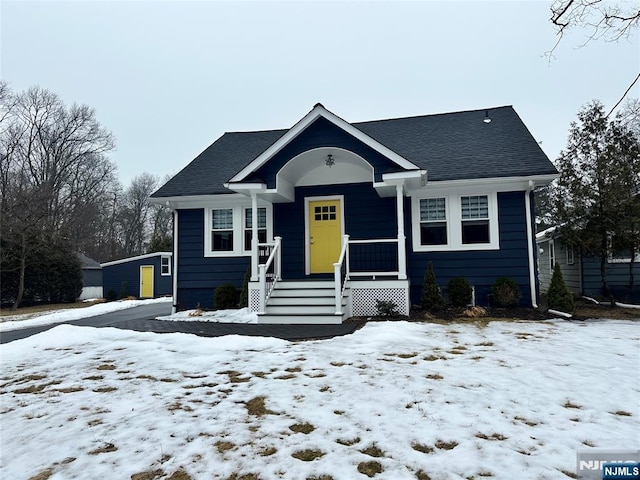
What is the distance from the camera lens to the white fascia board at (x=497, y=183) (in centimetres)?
844

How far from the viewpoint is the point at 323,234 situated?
9859 mm

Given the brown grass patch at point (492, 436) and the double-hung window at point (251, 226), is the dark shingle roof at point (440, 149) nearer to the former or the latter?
the double-hung window at point (251, 226)

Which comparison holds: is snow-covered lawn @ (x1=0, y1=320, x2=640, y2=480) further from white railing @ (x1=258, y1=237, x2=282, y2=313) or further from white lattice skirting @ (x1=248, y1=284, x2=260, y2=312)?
white lattice skirting @ (x1=248, y1=284, x2=260, y2=312)

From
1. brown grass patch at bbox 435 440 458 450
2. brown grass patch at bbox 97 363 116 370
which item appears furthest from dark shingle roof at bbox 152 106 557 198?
brown grass patch at bbox 435 440 458 450

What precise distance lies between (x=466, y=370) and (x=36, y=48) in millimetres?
27789

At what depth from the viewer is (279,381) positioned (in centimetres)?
400

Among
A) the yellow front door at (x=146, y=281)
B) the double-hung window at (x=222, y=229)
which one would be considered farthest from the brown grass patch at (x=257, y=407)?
the yellow front door at (x=146, y=281)

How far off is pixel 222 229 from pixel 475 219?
249 inches

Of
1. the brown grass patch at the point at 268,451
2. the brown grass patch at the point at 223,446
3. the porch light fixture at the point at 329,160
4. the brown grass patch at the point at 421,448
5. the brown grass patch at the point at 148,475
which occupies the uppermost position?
the porch light fixture at the point at 329,160

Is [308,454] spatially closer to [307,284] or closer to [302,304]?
[302,304]

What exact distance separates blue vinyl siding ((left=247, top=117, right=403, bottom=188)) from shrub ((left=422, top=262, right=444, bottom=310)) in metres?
2.39

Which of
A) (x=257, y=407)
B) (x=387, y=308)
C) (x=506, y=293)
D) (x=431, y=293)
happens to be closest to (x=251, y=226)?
(x=387, y=308)

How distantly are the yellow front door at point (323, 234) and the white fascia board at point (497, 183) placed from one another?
6.98 feet

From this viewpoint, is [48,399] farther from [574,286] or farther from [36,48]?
[36,48]
